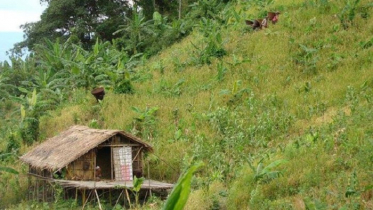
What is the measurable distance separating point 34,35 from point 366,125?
22127 mm

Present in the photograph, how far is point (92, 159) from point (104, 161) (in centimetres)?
80

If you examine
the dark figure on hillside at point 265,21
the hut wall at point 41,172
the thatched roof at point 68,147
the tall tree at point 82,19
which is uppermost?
the tall tree at point 82,19

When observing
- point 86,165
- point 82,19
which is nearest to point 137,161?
point 86,165

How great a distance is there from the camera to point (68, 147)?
1330 centimetres

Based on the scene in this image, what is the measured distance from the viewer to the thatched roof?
41.8 ft

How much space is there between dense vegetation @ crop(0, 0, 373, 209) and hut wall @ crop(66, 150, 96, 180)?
29.9 inches

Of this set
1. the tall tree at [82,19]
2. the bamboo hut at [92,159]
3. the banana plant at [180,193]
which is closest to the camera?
the banana plant at [180,193]

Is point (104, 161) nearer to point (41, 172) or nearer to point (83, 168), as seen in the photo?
point (83, 168)

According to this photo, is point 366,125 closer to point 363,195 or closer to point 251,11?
point 363,195

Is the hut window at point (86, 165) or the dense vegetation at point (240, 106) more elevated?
the dense vegetation at point (240, 106)

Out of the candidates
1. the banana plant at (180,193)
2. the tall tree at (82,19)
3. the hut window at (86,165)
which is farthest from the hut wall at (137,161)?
the tall tree at (82,19)

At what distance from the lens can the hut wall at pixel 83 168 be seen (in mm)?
12964

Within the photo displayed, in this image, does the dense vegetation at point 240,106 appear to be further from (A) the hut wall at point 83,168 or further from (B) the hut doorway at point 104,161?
(B) the hut doorway at point 104,161

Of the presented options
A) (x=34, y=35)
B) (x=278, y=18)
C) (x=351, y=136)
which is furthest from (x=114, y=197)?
(x=34, y=35)
